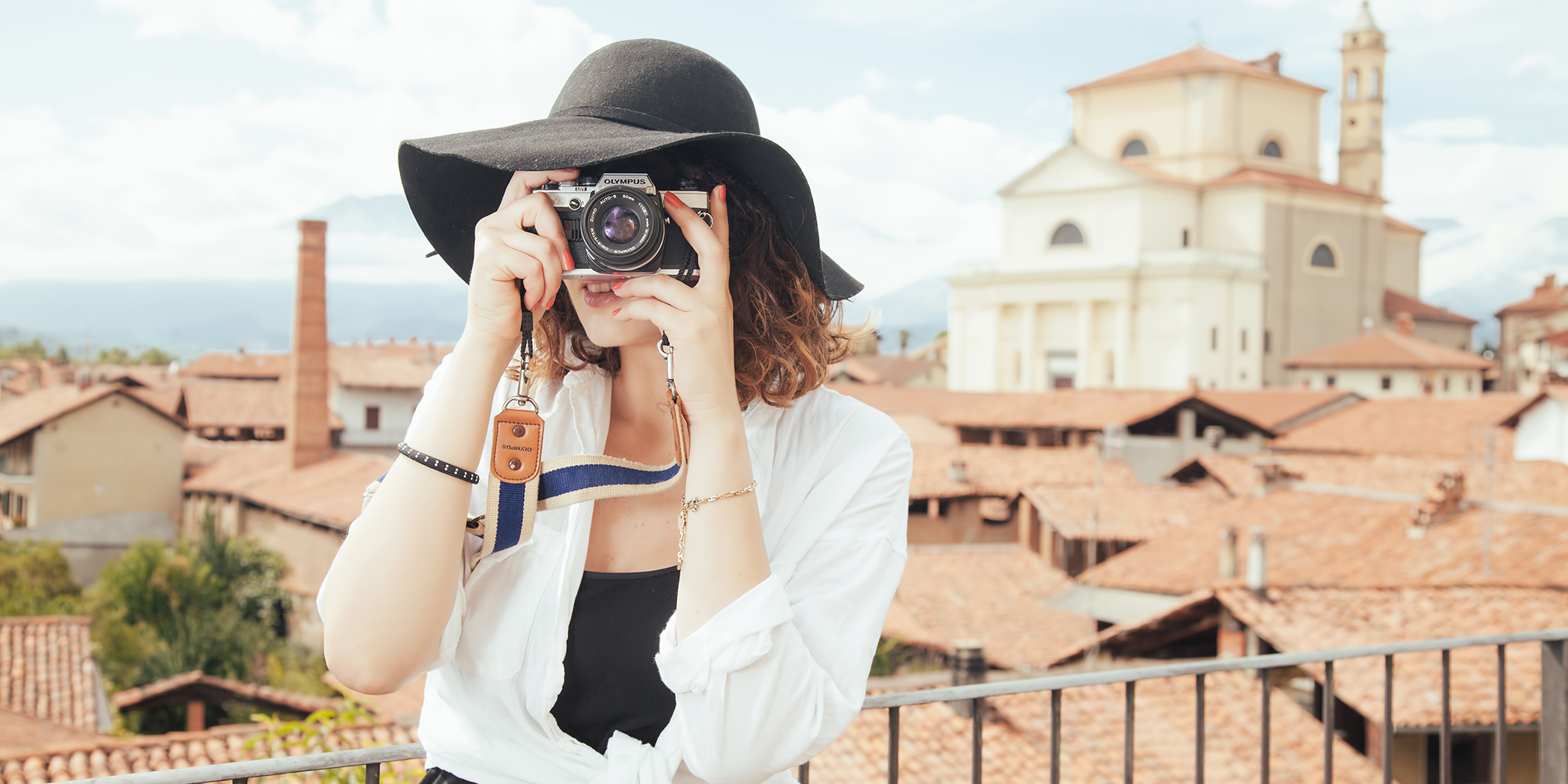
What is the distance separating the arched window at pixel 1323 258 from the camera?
130 feet

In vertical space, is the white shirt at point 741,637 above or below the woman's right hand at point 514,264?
below

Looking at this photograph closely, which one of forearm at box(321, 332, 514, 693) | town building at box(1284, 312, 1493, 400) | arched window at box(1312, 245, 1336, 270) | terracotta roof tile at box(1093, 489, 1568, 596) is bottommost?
terracotta roof tile at box(1093, 489, 1568, 596)

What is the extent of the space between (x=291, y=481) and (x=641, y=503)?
→ 2962cm

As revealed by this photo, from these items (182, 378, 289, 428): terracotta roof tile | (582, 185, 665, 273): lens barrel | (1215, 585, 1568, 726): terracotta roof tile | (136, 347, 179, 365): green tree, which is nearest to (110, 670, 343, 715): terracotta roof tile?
Answer: (1215, 585, 1568, 726): terracotta roof tile

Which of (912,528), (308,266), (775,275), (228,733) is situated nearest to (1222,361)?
(912,528)

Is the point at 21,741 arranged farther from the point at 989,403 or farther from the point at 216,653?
the point at 989,403

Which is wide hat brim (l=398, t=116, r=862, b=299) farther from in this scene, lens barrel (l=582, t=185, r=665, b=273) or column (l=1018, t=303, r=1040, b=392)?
column (l=1018, t=303, r=1040, b=392)

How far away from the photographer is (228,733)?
1130 centimetres

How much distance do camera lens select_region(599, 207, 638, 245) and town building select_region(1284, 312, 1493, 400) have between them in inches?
1411

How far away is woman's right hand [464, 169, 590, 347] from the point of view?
1.13 metres

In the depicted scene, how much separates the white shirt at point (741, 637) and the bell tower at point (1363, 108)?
51369 mm

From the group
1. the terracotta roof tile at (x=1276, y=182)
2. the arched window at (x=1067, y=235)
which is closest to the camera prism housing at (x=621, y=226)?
the arched window at (x=1067, y=235)

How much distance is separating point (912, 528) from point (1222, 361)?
723 inches

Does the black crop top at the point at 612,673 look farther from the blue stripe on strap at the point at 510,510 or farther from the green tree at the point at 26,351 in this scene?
the green tree at the point at 26,351
